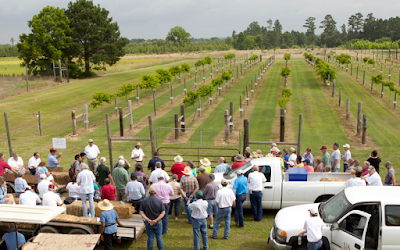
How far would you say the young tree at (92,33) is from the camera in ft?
175

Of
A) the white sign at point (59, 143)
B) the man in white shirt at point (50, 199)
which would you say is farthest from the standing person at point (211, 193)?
the white sign at point (59, 143)

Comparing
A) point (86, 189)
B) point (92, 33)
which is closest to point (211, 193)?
point (86, 189)

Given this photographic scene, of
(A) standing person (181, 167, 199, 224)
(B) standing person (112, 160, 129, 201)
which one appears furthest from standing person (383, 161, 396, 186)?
(B) standing person (112, 160, 129, 201)

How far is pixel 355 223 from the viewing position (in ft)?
26.5

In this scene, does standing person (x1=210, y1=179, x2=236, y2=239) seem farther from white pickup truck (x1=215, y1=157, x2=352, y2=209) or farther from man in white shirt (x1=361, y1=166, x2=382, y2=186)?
man in white shirt (x1=361, y1=166, x2=382, y2=186)

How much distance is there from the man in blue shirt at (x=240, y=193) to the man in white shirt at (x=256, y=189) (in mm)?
312

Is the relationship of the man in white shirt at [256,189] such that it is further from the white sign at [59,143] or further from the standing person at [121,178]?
the white sign at [59,143]

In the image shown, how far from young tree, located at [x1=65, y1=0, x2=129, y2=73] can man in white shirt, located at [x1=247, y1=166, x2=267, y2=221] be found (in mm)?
47410

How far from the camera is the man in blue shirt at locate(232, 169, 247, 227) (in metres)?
10.9

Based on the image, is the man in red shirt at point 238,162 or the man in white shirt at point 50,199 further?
the man in red shirt at point 238,162

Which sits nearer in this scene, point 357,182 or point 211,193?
point 211,193

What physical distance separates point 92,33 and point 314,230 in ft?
174

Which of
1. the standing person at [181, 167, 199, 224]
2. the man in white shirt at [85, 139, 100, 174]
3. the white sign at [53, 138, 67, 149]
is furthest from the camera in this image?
the white sign at [53, 138, 67, 149]

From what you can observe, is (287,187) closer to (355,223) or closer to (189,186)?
(189,186)
